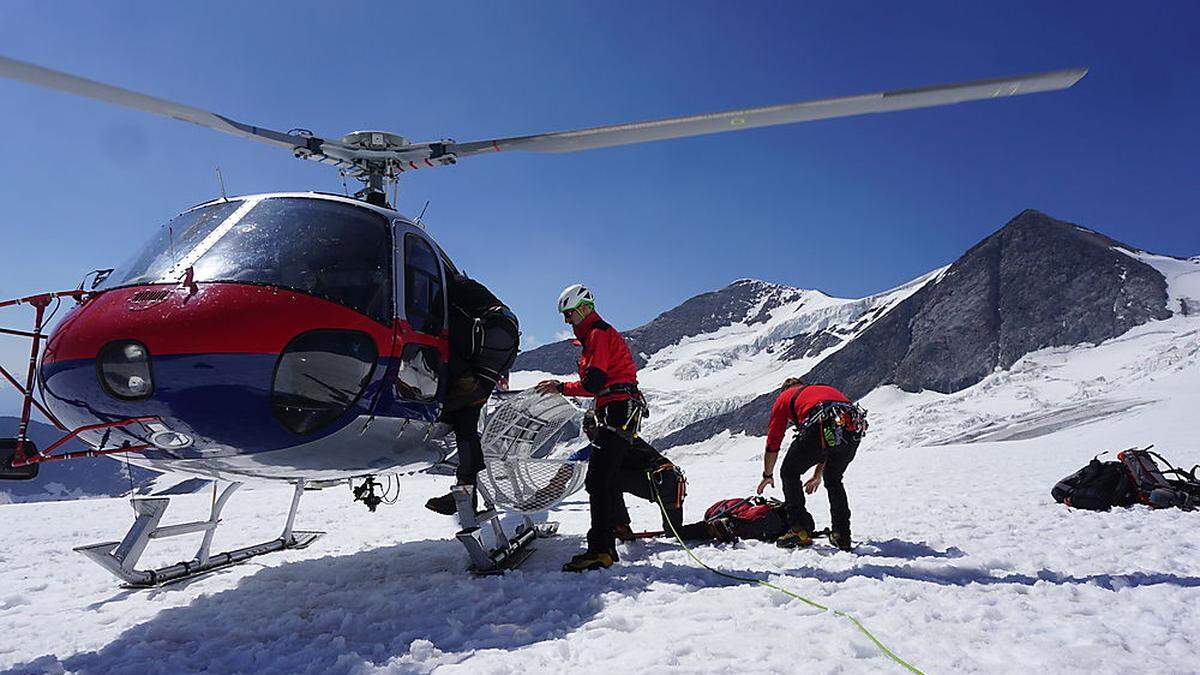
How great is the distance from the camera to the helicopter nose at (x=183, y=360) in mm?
3492

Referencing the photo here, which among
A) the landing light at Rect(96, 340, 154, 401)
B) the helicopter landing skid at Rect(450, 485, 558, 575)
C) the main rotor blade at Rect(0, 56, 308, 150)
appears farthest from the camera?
the helicopter landing skid at Rect(450, 485, 558, 575)

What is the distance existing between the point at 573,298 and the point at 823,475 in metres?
3.28

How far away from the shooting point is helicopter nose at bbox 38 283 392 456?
3492 millimetres

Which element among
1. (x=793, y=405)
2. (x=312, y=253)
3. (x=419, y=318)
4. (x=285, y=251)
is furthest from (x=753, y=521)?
(x=285, y=251)

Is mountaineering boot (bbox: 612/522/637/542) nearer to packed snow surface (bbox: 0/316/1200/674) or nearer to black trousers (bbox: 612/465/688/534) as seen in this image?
black trousers (bbox: 612/465/688/534)

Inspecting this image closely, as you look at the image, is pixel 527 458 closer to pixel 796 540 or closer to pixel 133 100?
pixel 796 540

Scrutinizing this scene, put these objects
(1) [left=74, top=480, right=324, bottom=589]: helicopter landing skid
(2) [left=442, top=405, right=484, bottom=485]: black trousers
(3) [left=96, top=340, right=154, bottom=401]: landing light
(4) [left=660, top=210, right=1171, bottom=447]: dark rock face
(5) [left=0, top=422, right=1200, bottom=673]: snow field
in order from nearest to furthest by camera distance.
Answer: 1. (5) [left=0, top=422, right=1200, bottom=673]: snow field
2. (3) [left=96, top=340, right=154, bottom=401]: landing light
3. (1) [left=74, top=480, right=324, bottom=589]: helicopter landing skid
4. (2) [left=442, top=405, right=484, bottom=485]: black trousers
5. (4) [left=660, top=210, right=1171, bottom=447]: dark rock face

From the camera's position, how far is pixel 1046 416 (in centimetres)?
4350

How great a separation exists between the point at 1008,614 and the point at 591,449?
11.6 ft

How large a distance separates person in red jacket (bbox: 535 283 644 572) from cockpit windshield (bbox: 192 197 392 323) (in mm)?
2018

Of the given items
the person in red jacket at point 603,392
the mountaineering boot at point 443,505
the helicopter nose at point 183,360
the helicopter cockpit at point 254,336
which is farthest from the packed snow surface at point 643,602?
the helicopter nose at point 183,360

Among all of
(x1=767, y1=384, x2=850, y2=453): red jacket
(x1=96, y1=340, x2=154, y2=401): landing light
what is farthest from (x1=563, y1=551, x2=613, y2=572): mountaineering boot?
(x1=96, y1=340, x2=154, y2=401): landing light

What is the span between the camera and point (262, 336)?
145 inches

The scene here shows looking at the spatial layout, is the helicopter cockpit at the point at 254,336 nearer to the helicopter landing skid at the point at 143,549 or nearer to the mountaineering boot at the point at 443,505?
the mountaineering boot at the point at 443,505
